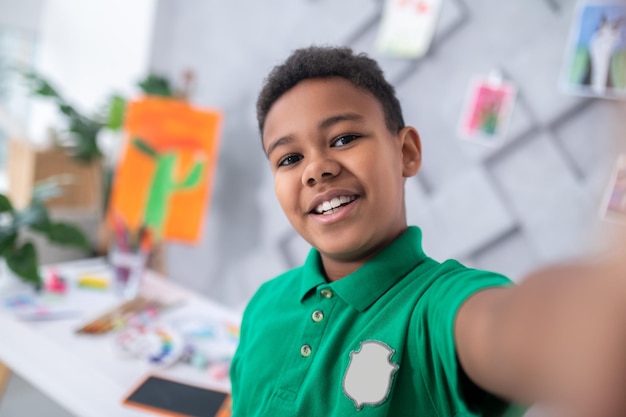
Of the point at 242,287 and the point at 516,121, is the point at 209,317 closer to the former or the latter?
the point at 242,287

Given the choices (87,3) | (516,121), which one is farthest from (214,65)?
(87,3)

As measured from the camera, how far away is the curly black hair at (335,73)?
43 cm

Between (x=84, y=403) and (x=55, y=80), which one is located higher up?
(x=55, y=80)

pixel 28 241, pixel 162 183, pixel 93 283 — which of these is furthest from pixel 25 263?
pixel 162 183

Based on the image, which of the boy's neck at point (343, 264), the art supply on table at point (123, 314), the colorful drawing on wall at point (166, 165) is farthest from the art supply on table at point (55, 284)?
the boy's neck at point (343, 264)

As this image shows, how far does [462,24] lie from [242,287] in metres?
0.95

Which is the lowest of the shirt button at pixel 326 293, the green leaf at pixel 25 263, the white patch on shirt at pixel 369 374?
the green leaf at pixel 25 263

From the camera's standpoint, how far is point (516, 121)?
3.23ft

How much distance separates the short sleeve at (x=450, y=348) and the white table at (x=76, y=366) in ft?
1.50

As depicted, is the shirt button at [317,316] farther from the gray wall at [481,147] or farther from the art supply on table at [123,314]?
the art supply on table at [123,314]

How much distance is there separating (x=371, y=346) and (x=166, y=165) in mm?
1134

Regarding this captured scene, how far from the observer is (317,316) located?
44 cm

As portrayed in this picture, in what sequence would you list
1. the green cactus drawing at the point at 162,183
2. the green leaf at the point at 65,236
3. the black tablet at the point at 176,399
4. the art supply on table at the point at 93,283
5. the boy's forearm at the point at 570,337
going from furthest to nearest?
the green cactus drawing at the point at 162,183, the art supply on table at the point at 93,283, the green leaf at the point at 65,236, the black tablet at the point at 176,399, the boy's forearm at the point at 570,337

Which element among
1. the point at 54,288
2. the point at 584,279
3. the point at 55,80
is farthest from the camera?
the point at 55,80
